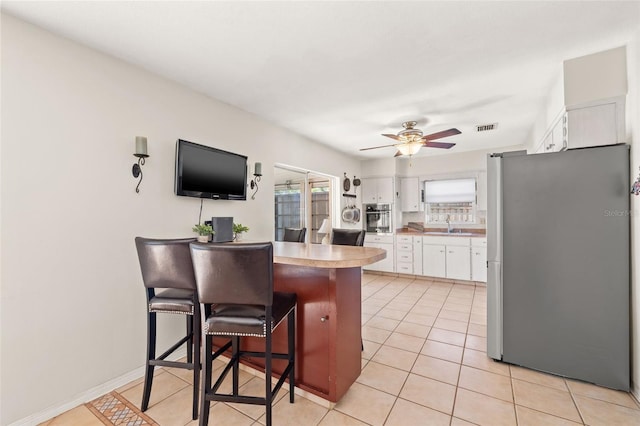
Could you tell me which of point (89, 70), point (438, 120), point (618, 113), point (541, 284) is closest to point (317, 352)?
point (541, 284)

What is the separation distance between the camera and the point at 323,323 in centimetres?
188

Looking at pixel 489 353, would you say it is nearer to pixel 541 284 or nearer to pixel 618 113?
pixel 541 284

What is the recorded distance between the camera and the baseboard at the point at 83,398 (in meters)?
1.74

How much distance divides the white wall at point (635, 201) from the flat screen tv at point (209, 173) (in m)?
3.35

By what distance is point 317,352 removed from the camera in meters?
1.91

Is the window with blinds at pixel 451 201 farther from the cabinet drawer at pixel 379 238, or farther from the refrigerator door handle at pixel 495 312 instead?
the refrigerator door handle at pixel 495 312

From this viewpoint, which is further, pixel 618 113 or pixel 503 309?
pixel 503 309

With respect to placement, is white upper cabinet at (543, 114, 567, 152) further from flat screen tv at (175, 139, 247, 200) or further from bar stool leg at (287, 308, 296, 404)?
flat screen tv at (175, 139, 247, 200)

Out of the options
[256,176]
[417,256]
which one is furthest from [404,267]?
[256,176]

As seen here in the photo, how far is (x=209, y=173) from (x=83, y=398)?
2.00 metres

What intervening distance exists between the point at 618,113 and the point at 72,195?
4.05 meters

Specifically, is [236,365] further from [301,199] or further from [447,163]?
[447,163]

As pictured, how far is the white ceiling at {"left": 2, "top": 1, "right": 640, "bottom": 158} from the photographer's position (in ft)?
5.57

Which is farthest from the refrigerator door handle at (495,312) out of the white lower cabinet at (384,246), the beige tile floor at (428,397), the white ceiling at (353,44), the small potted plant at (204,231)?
the white lower cabinet at (384,246)
